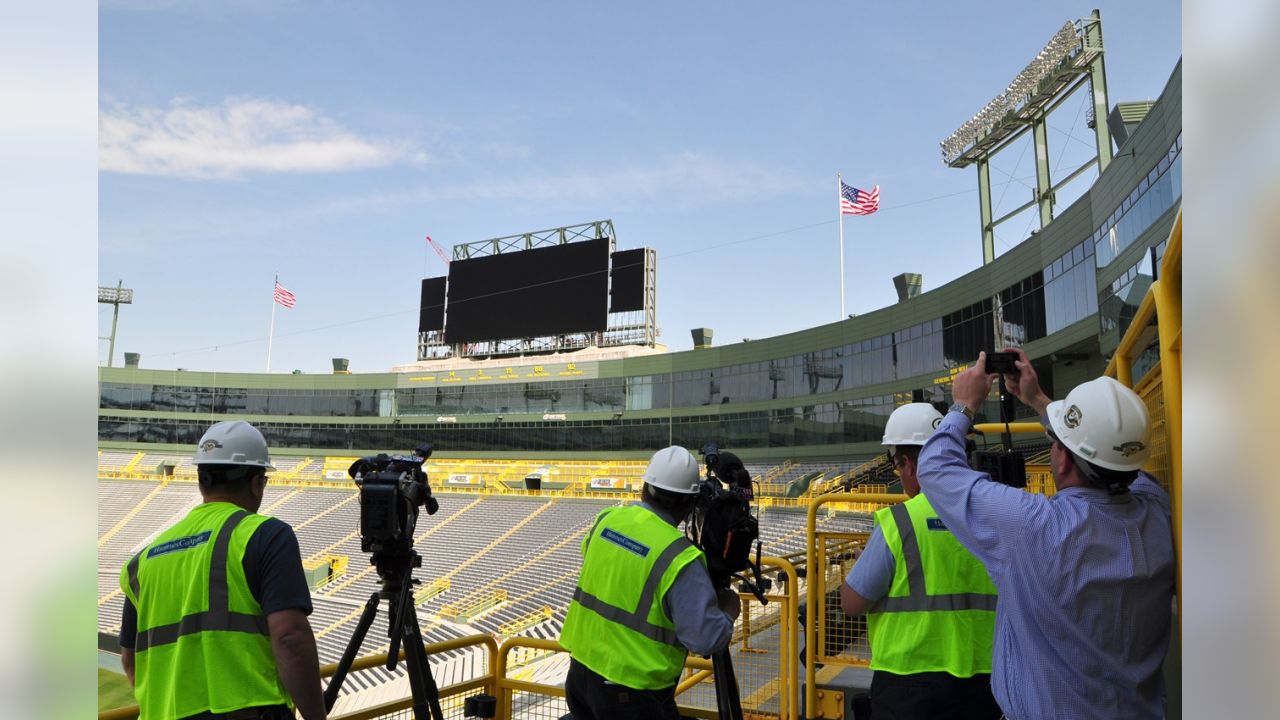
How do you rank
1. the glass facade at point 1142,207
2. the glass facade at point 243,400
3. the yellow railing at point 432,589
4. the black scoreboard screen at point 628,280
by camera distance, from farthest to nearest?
the glass facade at point 243,400, the black scoreboard screen at point 628,280, the yellow railing at point 432,589, the glass facade at point 1142,207

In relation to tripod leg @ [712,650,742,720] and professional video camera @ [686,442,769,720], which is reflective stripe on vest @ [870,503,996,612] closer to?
professional video camera @ [686,442,769,720]

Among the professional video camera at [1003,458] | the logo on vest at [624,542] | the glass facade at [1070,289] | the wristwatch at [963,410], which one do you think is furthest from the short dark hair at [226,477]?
the glass facade at [1070,289]

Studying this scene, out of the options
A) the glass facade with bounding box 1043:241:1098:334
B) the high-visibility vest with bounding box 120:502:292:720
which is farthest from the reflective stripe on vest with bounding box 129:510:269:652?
the glass facade with bounding box 1043:241:1098:334

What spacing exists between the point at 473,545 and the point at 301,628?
3563cm

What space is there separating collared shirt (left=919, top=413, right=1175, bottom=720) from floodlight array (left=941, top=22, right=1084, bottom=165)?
3464cm

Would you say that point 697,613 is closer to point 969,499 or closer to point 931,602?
point 931,602

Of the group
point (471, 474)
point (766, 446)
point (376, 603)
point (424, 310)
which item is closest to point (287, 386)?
point (424, 310)

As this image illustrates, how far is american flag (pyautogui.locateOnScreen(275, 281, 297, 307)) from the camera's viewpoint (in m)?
47.8

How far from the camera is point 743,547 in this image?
3.12 meters

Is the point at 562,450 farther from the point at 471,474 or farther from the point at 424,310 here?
the point at 424,310

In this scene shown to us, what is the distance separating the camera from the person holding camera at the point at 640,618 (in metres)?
2.94

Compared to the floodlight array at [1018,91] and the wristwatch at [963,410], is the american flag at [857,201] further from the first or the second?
the wristwatch at [963,410]

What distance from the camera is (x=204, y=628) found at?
2496 mm

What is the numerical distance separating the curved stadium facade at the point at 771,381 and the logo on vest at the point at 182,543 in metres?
11.1
